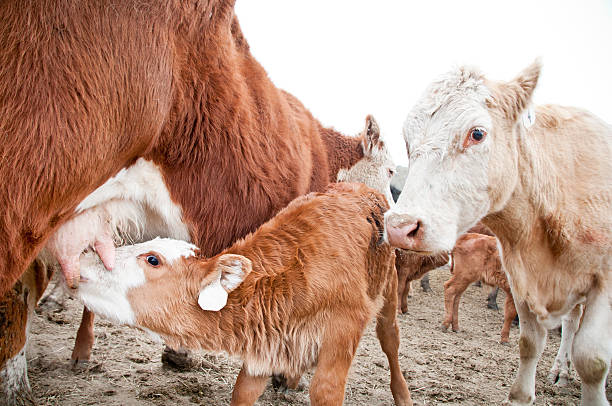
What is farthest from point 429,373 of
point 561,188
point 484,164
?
point 484,164

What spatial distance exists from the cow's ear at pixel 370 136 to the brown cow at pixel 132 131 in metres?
2.05

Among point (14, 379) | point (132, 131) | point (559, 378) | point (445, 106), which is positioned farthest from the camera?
point (559, 378)

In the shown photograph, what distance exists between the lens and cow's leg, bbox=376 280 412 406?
3779mm

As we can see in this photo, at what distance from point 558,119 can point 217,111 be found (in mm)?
2371

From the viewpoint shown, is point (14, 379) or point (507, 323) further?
point (507, 323)

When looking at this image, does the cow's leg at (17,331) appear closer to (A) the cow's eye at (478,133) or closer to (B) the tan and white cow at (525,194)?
(B) the tan and white cow at (525,194)

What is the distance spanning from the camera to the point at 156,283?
2.73 m

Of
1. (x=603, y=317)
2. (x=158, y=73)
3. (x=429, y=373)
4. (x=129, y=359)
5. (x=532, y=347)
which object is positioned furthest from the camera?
(x=429, y=373)

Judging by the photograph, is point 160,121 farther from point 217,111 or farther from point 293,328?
point 293,328

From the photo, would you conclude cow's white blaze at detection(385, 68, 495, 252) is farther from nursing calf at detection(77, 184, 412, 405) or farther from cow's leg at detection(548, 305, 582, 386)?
cow's leg at detection(548, 305, 582, 386)

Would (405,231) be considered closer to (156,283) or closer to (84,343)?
(156,283)

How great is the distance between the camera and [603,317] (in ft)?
9.91

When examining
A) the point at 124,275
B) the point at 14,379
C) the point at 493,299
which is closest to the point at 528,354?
the point at 124,275

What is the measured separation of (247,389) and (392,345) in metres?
1.43
